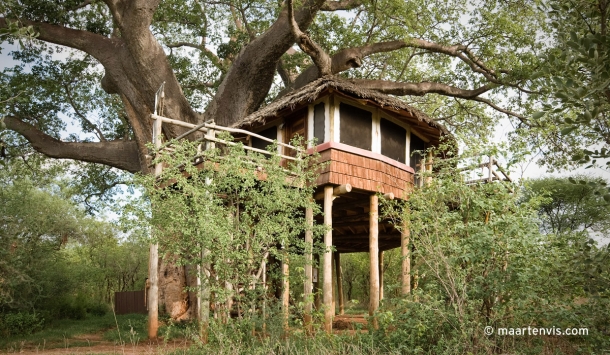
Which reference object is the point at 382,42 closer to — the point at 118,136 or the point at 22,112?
the point at 118,136

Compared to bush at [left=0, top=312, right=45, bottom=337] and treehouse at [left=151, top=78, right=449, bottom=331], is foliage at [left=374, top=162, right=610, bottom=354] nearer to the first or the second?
treehouse at [left=151, top=78, right=449, bottom=331]

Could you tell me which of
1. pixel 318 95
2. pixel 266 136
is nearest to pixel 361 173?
pixel 318 95

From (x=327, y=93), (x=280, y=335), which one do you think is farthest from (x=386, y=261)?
(x=280, y=335)

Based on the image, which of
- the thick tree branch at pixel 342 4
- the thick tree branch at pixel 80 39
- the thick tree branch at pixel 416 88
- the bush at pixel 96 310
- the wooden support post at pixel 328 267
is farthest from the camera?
the bush at pixel 96 310

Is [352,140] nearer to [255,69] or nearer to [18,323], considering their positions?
[255,69]

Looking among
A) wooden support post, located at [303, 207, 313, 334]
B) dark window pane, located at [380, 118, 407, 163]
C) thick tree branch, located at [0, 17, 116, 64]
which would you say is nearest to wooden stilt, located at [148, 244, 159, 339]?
wooden support post, located at [303, 207, 313, 334]

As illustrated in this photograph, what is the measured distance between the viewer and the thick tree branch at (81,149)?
19.7 meters

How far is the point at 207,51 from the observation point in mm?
22172

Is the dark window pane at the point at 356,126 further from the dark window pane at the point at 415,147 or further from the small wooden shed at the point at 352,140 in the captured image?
the dark window pane at the point at 415,147

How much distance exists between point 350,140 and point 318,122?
86 cm

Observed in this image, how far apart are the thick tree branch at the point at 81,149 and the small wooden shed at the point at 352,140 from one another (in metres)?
5.90

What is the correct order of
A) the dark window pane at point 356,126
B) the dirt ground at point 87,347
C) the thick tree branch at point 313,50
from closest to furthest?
the dirt ground at point 87,347
the dark window pane at point 356,126
the thick tree branch at point 313,50

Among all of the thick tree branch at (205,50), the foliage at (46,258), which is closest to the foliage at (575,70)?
the foliage at (46,258)

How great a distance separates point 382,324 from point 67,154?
14.5 meters
